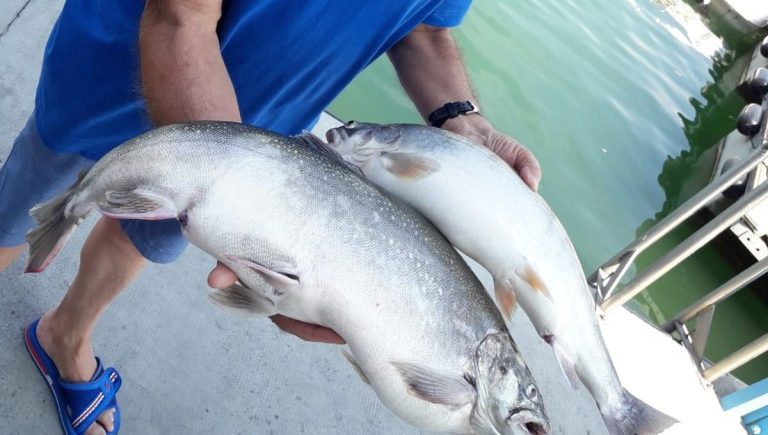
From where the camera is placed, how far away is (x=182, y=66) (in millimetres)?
1287

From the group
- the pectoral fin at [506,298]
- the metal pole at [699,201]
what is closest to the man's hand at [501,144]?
the pectoral fin at [506,298]

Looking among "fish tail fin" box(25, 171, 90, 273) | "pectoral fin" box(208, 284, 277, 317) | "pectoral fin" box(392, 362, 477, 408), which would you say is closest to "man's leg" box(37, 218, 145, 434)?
"fish tail fin" box(25, 171, 90, 273)

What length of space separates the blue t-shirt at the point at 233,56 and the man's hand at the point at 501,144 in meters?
0.33

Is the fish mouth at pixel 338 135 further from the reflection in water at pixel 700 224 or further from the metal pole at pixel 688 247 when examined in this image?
the reflection in water at pixel 700 224

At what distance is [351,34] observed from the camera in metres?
1.64

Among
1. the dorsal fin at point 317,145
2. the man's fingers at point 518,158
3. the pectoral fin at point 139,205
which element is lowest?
the pectoral fin at point 139,205

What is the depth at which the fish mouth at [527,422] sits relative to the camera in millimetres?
1378

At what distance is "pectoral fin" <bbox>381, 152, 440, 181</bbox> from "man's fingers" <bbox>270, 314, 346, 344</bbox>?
1.52ft

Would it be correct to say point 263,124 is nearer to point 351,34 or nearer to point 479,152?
point 351,34

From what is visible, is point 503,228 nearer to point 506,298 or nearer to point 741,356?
point 506,298

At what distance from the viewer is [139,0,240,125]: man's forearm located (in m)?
1.29

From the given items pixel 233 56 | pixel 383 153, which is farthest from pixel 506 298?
pixel 233 56

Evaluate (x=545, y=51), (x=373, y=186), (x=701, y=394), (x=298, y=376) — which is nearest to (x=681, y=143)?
(x=545, y=51)

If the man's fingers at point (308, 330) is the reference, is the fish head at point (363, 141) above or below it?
above
